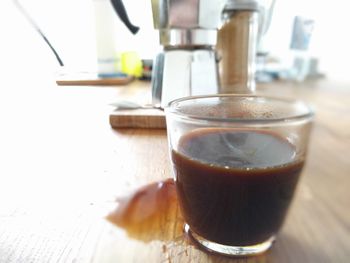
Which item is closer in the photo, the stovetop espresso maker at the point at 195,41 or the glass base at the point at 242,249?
the glass base at the point at 242,249

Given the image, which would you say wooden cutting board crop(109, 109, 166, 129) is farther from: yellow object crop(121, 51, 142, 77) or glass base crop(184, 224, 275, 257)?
yellow object crop(121, 51, 142, 77)

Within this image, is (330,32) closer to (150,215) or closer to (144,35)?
(150,215)

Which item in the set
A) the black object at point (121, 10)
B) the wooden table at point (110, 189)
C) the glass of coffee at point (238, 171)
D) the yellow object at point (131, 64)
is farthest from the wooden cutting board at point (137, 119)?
the yellow object at point (131, 64)

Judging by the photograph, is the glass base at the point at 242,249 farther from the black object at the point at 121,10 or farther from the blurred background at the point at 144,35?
the black object at the point at 121,10

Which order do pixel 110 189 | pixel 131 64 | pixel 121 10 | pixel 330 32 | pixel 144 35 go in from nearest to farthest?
pixel 330 32, pixel 110 189, pixel 121 10, pixel 144 35, pixel 131 64

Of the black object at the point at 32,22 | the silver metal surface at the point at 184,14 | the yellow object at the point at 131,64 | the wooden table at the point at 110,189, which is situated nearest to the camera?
the wooden table at the point at 110,189

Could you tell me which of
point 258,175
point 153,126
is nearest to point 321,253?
point 258,175

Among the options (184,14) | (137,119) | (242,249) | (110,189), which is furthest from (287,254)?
(184,14)
